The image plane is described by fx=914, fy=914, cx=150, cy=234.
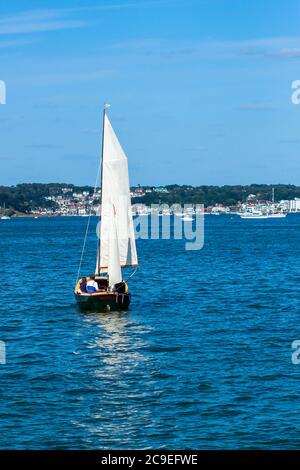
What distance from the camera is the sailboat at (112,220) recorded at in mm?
50031

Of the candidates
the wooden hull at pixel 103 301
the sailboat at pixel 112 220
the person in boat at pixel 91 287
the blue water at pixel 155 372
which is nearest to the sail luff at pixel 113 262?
the sailboat at pixel 112 220

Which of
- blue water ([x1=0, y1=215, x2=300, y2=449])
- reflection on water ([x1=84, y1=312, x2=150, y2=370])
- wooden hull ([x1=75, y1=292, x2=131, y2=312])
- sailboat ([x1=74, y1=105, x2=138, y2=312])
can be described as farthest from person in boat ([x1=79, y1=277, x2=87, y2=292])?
reflection on water ([x1=84, y1=312, x2=150, y2=370])

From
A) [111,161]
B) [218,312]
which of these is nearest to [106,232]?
[111,161]

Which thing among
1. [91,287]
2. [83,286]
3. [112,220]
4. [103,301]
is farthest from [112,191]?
[103,301]

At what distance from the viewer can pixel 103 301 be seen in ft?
160

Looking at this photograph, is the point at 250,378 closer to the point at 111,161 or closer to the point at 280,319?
the point at 280,319

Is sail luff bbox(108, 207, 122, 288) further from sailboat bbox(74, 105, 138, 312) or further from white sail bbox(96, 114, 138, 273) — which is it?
white sail bbox(96, 114, 138, 273)

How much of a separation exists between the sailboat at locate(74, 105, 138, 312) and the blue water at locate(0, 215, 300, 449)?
1.88 meters

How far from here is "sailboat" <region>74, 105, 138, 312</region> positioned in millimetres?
50031

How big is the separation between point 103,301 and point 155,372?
15.4m

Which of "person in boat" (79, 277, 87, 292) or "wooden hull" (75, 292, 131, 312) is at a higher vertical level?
"person in boat" (79, 277, 87, 292)

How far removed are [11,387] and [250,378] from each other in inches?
329

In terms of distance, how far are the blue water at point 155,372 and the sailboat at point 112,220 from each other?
1.88 m

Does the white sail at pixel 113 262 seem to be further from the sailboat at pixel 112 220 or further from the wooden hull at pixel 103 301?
the wooden hull at pixel 103 301
